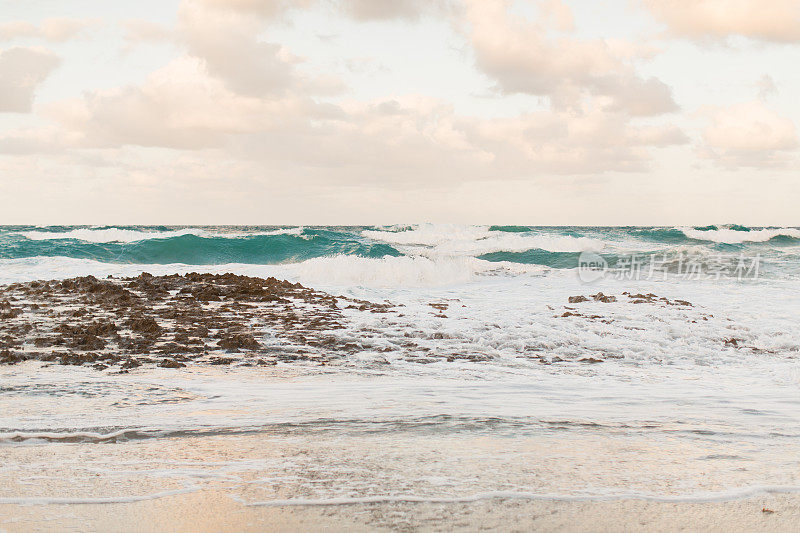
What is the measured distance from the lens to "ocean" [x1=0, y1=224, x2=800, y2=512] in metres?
3.21

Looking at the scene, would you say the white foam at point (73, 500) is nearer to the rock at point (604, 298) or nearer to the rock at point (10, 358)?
the rock at point (10, 358)

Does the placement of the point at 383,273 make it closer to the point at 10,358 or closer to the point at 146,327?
the point at 146,327

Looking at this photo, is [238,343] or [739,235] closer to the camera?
[238,343]

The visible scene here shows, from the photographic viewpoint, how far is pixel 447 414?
465cm

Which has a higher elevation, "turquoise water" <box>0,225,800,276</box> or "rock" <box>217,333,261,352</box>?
"turquoise water" <box>0,225,800,276</box>

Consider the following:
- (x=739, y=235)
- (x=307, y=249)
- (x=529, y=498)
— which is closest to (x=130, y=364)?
(x=529, y=498)

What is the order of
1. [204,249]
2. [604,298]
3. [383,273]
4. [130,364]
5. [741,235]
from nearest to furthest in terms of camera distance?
[130,364]
[604,298]
[383,273]
[204,249]
[741,235]

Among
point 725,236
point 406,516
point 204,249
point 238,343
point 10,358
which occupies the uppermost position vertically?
point 725,236

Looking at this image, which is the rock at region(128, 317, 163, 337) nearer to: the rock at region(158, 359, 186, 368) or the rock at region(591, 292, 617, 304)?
the rock at region(158, 359, 186, 368)

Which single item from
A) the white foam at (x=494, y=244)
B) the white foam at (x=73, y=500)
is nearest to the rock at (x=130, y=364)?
the white foam at (x=73, y=500)

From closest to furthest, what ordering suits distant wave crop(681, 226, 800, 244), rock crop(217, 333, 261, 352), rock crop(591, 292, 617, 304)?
rock crop(217, 333, 261, 352) < rock crop(591, 292, 617, 304) < distant wave crop(681, 226, 800, 244)

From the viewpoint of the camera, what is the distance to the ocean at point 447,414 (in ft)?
10.5

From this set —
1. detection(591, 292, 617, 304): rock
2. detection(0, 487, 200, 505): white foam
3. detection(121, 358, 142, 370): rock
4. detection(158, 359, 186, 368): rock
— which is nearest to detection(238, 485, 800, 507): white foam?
detection(0, 487, 200, 505): white foam

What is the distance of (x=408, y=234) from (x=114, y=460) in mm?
43319
